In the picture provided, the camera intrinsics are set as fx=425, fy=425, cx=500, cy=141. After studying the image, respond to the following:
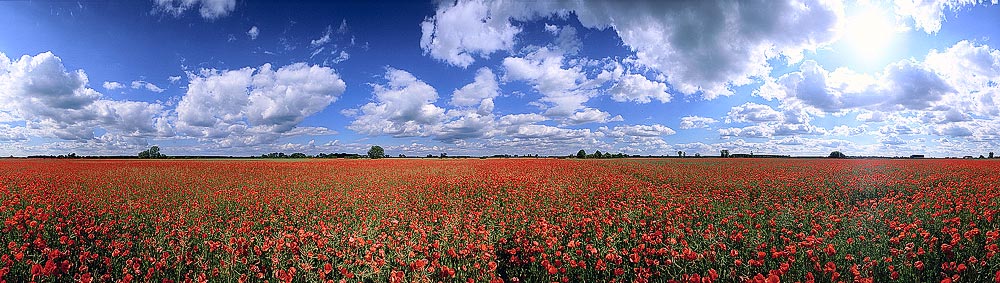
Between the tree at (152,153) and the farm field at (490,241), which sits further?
the tree at (152,153)

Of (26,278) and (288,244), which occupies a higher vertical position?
(288,244)

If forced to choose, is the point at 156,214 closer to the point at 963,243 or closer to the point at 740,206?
the point at 740,206

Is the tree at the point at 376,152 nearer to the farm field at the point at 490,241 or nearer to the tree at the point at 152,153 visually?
the tree at the point at 152,153

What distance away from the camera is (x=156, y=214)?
7.75 m

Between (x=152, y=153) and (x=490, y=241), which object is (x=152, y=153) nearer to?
(x=152, y=153)

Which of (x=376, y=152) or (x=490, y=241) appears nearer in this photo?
(x=490, y=241)

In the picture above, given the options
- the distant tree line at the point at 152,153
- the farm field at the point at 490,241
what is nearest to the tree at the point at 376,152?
the distant tree line at the point at 152,153

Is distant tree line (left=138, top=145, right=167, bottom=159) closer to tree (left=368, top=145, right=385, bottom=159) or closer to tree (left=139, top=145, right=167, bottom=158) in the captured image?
tree (left=139, top=145, right=167, bottom=158)

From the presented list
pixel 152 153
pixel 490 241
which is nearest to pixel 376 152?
pixel 152 153

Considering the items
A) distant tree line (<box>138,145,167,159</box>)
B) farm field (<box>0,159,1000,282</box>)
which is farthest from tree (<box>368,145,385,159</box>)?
farm field (<box>0,159,1000,282</box>)

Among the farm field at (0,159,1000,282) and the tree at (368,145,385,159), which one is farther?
the tree at (368,145,385,159)

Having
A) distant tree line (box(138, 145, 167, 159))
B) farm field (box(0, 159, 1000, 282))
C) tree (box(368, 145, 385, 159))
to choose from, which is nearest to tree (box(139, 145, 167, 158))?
distant tree line (box(138, 145, 167, 159))

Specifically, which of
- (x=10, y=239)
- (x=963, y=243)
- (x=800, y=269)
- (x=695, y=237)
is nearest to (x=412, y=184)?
(x=10, y=239)

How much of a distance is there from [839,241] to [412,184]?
419 inches
